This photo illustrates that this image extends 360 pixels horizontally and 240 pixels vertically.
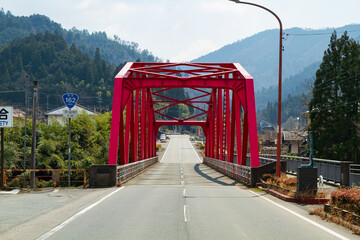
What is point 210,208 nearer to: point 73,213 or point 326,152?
point 73,213

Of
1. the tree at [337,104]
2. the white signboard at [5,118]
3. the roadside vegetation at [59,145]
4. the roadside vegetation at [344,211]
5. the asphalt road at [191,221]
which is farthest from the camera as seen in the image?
the roadside vegetation at [59,145]

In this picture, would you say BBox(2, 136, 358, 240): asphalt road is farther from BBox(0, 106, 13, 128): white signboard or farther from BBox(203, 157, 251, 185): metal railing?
BBox(203, 157, 251, 185): metal railing

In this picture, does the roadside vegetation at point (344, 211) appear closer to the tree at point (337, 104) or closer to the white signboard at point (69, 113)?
the white signboard at point (69, 113)

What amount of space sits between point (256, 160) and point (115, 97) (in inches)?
354

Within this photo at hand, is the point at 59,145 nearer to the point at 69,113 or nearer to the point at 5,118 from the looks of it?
the point at 5,118

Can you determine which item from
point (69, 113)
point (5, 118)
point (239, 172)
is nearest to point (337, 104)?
point (239, 172)

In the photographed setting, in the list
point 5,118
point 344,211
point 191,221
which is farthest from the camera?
point 5,118

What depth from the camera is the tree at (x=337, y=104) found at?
1588 inches

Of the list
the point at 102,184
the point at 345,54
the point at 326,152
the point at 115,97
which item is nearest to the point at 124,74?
the point at 115,97

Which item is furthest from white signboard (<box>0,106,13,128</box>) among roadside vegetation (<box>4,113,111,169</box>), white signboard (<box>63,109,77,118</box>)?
roadside vegetation (<box>4,113,111,169</box>)

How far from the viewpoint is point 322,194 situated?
1507 centimetres

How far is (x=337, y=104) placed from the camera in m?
42.6

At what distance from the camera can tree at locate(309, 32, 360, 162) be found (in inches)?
1588

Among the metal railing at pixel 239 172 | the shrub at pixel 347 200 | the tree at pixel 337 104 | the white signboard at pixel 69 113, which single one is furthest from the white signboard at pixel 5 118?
the tree at pixel 337 104
